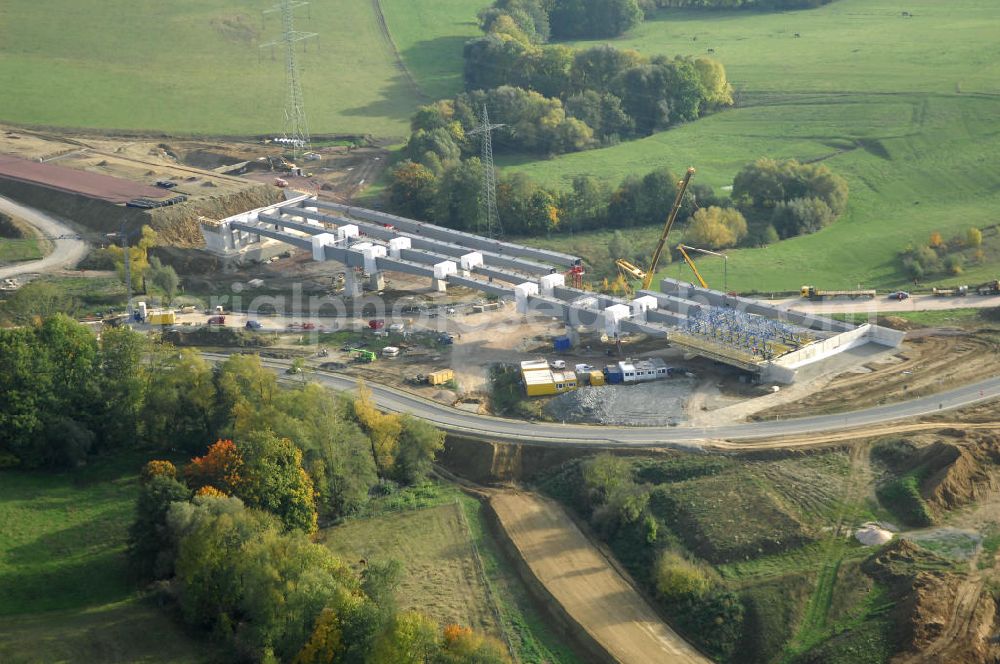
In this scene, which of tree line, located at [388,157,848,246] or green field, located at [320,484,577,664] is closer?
green field, located at [320,484,577,664]

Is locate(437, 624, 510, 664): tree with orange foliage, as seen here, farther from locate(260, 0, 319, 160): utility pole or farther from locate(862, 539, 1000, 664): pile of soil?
locate(260, 0, 319, 160): utility pole

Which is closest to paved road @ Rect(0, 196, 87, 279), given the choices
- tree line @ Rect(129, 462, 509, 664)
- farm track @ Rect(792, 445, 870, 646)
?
tree line @ Rect(129, 462, 509, 664)

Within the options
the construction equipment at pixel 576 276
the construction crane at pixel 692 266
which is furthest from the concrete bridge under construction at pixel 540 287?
the construction crane at pixel 692 266

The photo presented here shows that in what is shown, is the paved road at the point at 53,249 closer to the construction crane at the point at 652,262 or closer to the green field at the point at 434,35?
the construction crane at the point at 652,262

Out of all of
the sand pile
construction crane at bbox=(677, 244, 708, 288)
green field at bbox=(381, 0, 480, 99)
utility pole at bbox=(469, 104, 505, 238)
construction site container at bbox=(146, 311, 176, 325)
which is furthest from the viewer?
green field at bbox=(381, 0, 480, 99)

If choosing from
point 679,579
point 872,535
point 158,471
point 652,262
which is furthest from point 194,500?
point 652,262

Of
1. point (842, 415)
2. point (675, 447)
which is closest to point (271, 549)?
point (675, 447)

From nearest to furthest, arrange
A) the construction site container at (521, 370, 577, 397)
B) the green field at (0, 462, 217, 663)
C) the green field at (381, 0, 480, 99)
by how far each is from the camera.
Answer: the green field at (0, 462, 217, 663) → the construction site container at (521, 370, 577, 397) → the green field at (381, 0, 480, 99)
